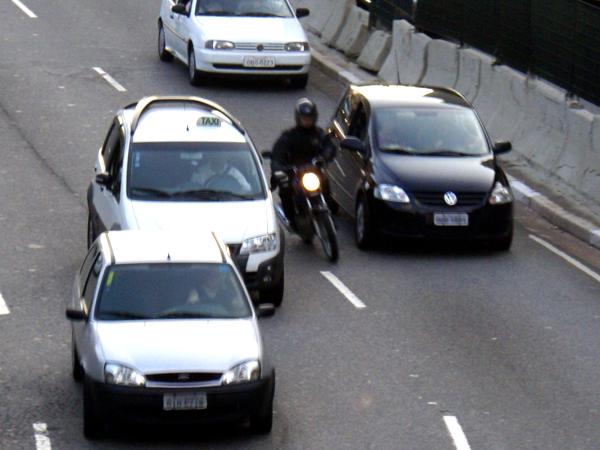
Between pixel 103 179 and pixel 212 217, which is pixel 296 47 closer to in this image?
pixel 103 179

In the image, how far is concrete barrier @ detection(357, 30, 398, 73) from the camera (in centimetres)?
2871

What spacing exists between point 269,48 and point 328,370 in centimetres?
1398

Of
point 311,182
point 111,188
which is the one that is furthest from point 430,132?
point 111,188

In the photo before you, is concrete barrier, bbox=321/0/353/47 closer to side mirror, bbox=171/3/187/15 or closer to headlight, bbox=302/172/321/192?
side mirror, bbox=171/3/187/15

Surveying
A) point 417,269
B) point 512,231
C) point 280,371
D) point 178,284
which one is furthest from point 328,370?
point 512,231

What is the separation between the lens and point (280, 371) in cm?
1383

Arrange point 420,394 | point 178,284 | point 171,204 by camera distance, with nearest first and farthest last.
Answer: point 178,284 → point 420,394 → point 171,204

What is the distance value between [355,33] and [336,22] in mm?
1051

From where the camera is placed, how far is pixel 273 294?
624 inches

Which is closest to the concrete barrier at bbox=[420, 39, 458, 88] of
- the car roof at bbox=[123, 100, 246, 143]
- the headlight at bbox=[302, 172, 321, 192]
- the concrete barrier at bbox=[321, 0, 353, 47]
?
the concrete barrier at bbox=[321, 0, 353, 47]

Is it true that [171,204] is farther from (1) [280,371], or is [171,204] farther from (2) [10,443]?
(2) [10,443]

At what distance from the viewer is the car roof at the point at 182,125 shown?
16984 mm

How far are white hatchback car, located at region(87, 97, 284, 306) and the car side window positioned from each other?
2.59 meters

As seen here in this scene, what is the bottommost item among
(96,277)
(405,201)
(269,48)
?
(269,48)
